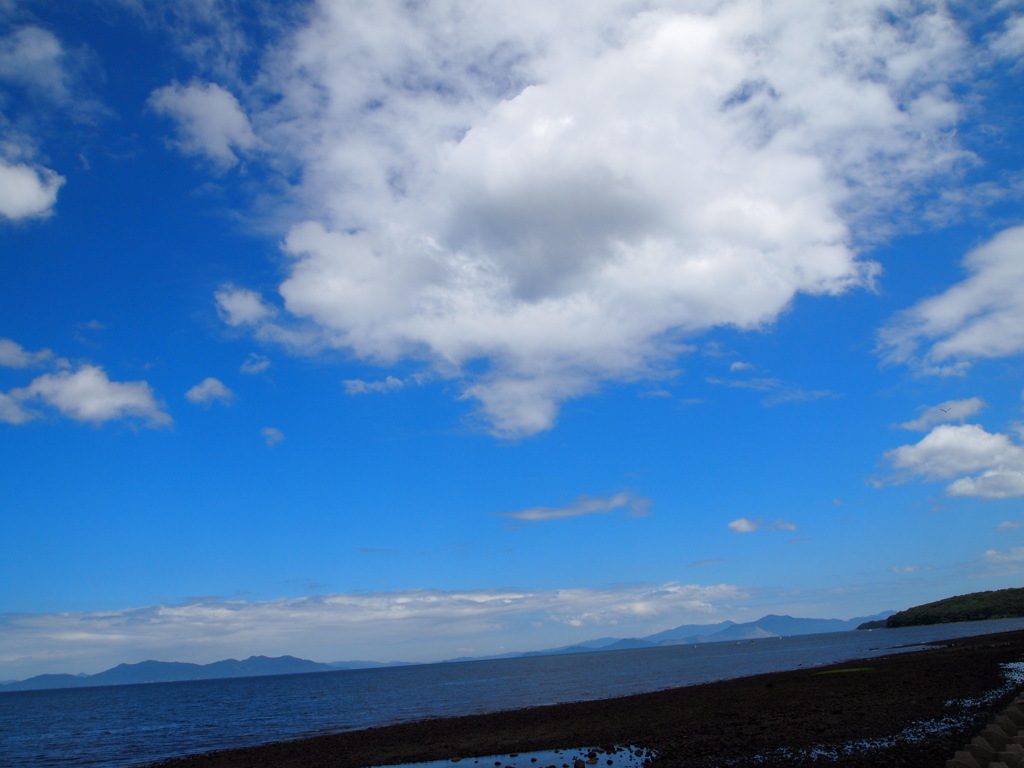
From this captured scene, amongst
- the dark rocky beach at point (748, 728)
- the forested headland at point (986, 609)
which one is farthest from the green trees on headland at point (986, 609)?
the dark rocky beach at point (748, 728)

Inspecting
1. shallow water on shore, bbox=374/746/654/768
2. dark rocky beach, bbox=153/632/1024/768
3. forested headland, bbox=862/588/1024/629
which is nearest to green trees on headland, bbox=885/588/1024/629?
forested headland, bbox=862/588/1024/629

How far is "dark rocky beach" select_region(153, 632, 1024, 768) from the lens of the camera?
2314 centimetres

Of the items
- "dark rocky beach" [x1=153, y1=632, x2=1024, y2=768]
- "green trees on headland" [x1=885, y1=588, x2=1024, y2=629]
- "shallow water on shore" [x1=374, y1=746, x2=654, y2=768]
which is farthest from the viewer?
"green trees on headland" [x1=885, y1=588, x2=1024, y2=629]

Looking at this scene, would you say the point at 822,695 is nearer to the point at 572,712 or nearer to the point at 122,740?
the point at 572,712

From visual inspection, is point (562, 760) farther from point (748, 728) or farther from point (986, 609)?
point (986, 609)

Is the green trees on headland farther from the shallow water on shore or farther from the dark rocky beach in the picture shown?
the shallow water on shore

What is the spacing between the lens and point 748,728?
29031 millimetres

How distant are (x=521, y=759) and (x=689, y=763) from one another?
28.1 feet

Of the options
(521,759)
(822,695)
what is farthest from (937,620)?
(521,759)

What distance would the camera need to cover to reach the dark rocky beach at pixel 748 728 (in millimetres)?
23141

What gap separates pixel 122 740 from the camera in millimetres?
58000

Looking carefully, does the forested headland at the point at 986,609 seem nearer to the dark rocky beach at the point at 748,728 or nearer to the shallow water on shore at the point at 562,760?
the dark rocky beach at the point at 748,728

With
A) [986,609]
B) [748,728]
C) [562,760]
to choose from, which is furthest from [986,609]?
[562,760]

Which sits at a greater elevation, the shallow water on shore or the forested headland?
the shallow water on shore
